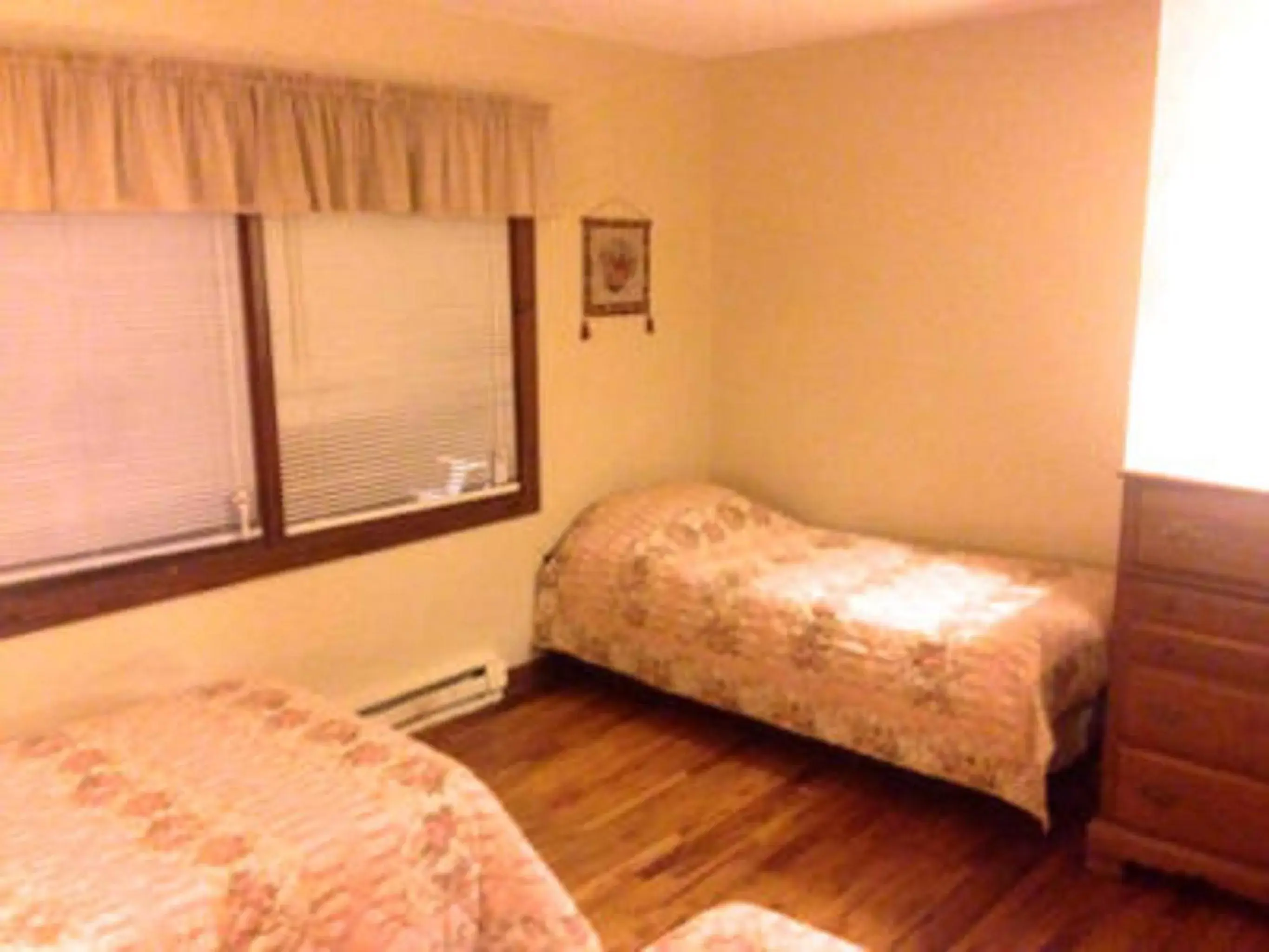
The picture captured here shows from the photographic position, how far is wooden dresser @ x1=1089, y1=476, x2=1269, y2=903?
2359mm

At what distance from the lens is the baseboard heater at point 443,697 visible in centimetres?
337

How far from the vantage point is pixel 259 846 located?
199cm

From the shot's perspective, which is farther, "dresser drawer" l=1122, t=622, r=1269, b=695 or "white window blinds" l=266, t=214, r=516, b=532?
"white window blinds" l=266, t=214, r=516, b=532

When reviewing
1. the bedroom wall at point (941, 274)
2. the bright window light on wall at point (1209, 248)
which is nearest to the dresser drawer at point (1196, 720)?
the bright window light on wall at point (1209, 248)

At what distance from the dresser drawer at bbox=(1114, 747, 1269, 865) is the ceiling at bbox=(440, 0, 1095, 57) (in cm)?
214

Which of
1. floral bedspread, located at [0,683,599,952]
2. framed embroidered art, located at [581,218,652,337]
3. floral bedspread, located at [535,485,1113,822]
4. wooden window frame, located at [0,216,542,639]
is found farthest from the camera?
framed embroidered art, located at [581,218,652,337]

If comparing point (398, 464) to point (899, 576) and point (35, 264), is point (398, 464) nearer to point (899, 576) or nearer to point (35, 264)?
point (35, 264)

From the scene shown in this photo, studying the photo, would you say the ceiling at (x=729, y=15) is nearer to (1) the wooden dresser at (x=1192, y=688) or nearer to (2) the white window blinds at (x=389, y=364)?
(2) the white window blinds at (x=389, y=364)

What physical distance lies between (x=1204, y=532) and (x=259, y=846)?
204 cm

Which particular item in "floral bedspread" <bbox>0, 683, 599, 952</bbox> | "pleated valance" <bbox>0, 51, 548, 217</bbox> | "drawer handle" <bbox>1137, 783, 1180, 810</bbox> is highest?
"pleated valance" <bbox>0, 51, 548, 217</bbox>

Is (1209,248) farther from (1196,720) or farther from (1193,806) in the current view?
(1193,806)

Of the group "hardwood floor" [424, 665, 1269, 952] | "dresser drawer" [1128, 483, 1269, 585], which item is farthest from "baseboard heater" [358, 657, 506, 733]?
"dresser drawer" [1128, 483, 1269, 585]

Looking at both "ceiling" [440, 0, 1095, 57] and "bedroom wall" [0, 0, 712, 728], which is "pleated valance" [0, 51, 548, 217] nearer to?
"bedroom wall" [0, 0, 712, 728]

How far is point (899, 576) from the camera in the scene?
10.9 feet
